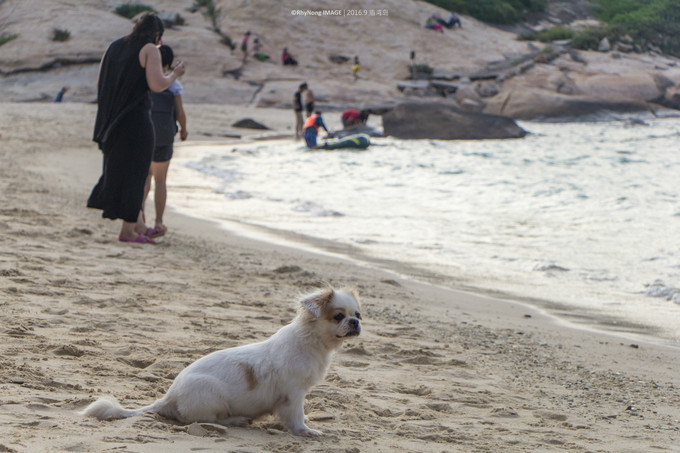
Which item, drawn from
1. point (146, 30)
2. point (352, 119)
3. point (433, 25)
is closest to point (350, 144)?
point (352, 119)

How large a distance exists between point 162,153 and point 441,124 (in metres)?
20.5

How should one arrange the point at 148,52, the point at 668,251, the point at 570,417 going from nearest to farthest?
the point at 570,417, the point at 148,52, the point at 668,251

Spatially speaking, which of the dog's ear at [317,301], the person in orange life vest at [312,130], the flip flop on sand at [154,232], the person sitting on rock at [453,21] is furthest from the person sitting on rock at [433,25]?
the dog's ear at [317,301]

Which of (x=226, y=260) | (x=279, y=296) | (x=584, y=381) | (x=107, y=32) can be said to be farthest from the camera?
(x=107, y=32)

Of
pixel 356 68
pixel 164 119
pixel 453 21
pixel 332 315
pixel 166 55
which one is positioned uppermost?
pixel 453 21

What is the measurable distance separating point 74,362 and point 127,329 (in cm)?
73

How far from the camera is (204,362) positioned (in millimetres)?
3482

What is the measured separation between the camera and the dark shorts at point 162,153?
7805 mm

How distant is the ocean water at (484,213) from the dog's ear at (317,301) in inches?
134

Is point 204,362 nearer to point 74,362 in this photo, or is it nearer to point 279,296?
point 74,362

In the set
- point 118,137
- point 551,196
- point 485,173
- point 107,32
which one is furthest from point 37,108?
point 118,137

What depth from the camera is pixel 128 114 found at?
6.94m

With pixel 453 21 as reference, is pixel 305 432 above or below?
below

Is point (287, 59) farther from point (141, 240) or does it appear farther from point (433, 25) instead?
point (141, 240)
